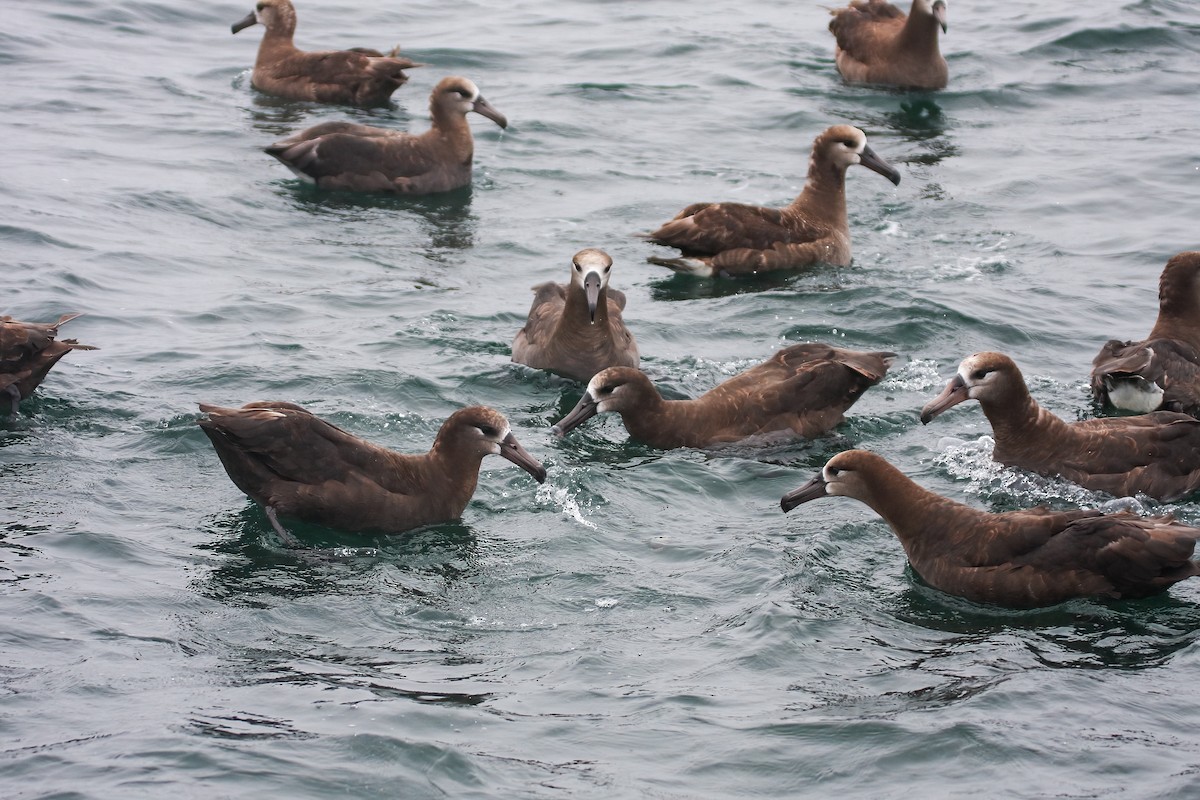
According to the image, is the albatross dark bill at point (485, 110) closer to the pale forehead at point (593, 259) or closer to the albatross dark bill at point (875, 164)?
the albatross dark bill at point (875, 164)

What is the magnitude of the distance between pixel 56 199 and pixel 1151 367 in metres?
11.4

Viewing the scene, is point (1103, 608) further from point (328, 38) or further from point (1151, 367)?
point (328, 38)

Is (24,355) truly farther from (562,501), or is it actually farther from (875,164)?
(875,164)

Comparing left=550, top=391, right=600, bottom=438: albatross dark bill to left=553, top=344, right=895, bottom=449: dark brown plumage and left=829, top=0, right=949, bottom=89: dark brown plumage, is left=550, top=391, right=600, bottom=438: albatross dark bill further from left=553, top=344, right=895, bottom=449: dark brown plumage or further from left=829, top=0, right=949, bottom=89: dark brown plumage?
left=829, top=0, right=949, bottom=89: dark brown plumage

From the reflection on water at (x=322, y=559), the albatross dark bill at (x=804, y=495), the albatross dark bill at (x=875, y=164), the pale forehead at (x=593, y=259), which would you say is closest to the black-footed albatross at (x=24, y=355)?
the reflection on water at (x=322, y=559)

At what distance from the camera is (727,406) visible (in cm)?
1281

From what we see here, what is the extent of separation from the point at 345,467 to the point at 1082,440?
5.24m

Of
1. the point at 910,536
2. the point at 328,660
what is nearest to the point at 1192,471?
the point at 910,536

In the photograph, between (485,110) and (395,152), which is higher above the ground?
(485,110)

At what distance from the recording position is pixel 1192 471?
11734mm

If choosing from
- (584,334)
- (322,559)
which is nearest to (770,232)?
(584,334)

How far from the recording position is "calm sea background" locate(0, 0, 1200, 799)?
8.52m

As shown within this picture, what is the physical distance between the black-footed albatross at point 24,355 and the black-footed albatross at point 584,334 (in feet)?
12.3

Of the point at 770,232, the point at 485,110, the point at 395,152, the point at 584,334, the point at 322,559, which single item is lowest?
the point at 322,559
